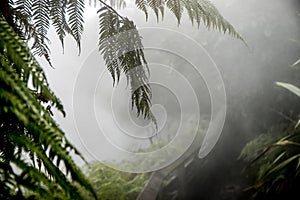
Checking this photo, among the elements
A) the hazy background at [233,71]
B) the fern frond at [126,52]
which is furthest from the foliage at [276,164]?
the fern frond at [126,52]

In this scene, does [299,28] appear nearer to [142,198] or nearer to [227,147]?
[227,147]

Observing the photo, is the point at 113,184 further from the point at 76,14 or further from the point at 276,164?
the point at 76,14

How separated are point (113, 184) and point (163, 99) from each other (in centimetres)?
278

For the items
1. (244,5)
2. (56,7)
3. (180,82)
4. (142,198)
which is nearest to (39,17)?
(56,7)

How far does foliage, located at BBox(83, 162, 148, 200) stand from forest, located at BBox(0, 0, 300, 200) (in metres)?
0.01

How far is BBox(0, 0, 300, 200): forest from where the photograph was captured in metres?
0.16

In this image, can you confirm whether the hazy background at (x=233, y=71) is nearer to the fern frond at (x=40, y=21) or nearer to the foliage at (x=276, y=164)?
the foliage at (x=276, y=164)

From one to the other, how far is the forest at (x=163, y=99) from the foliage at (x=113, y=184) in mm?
13

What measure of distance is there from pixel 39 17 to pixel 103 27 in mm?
138

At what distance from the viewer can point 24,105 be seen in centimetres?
12

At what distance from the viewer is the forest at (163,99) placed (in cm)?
16

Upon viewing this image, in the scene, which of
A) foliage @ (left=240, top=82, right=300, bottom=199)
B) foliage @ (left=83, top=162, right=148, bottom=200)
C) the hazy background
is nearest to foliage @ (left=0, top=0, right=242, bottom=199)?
foliage @ (left=240, top=82, right=300, bottom=199)

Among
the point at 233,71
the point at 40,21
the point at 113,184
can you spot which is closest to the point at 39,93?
the point at 40,21

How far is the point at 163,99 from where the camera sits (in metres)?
5.98
